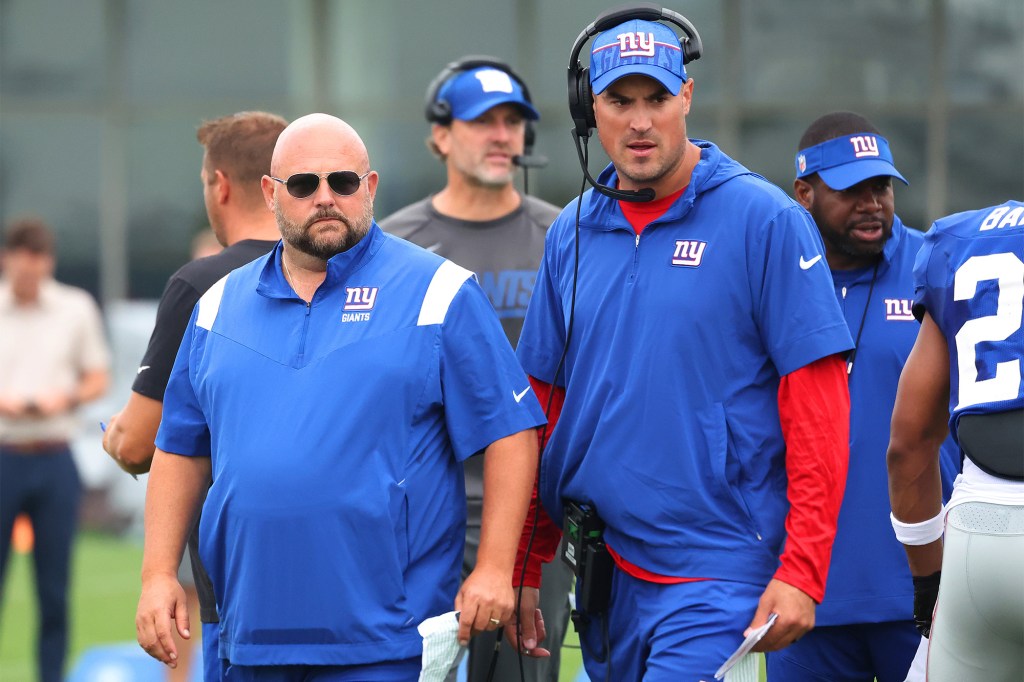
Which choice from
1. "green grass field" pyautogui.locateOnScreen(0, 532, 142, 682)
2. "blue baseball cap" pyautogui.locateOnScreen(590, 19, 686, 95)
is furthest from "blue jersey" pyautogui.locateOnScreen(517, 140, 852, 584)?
"green grass field" pyautogui.locateOnScreen(0, 532, 142, 682)

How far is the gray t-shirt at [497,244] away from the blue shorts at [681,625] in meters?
1.52

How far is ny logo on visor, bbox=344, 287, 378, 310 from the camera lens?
11.9ft

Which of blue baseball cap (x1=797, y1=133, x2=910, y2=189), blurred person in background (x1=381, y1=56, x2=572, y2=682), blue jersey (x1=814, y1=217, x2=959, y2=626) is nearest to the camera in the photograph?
blue jersey (x1=814, y1=217, x2=959, y2=626)

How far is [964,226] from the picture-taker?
367 centimetres

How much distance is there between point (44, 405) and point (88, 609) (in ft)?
8.89

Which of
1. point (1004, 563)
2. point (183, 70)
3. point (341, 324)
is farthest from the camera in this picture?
point (183, 70)

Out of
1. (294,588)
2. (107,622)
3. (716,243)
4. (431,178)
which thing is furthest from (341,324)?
(431,178)

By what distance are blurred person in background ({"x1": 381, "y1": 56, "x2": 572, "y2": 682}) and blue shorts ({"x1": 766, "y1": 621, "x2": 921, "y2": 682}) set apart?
0.89 meters

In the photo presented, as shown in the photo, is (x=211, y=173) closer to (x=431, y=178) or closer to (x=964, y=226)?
(x=964, y=226)

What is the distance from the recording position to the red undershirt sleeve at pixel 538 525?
12.8ft

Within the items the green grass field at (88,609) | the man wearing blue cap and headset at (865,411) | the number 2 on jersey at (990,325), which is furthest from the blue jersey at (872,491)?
the green grass field at (88,609)

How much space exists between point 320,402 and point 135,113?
45.4 feet

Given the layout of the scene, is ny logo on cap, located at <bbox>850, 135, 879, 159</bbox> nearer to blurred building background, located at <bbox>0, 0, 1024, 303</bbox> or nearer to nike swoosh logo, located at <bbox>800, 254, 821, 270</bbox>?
nike swoosh logo, located at <bbox>800, 254, 821, 270</bbox>

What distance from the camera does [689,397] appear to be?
3.54 metres
